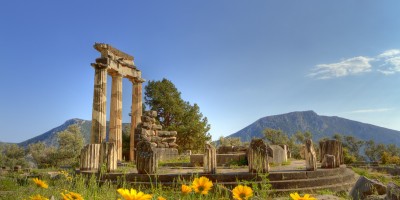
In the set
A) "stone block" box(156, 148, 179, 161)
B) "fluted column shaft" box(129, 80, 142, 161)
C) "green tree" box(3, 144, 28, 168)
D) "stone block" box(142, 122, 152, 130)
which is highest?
"fluted column shaft" box(129, 80, 142, 161)

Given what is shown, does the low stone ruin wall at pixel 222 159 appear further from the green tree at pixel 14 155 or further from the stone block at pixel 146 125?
the green tree at pixel 14 155

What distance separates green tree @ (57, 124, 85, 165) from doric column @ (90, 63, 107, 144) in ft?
102

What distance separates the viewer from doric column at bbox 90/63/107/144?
26188mm

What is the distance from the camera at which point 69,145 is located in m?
58.8

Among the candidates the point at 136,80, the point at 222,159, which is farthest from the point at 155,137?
the point at 222,159

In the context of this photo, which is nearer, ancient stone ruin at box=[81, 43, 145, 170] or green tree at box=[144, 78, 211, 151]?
ancient stone ruin at box=[81, 43, 145, 170]

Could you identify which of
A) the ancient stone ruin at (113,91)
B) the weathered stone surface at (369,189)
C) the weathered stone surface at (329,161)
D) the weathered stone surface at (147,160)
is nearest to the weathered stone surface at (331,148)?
the weathered stone surface at (329,161)

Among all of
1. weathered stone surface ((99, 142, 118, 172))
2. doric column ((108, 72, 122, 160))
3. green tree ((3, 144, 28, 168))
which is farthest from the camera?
green tree ((3, 144, 28, 168))

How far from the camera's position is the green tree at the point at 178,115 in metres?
43.6

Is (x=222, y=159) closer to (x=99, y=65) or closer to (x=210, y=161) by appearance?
(x=210, y=161)

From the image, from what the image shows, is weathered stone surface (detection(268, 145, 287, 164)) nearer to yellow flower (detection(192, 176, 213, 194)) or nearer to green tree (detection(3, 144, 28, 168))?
yellow flower (detection(192, 176, 213, 194))

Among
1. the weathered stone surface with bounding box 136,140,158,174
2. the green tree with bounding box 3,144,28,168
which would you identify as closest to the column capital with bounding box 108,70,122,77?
the weathered stone surface with bounding box 136,140,158,174

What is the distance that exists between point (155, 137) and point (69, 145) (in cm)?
3620

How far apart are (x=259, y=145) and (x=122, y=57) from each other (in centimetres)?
2251
